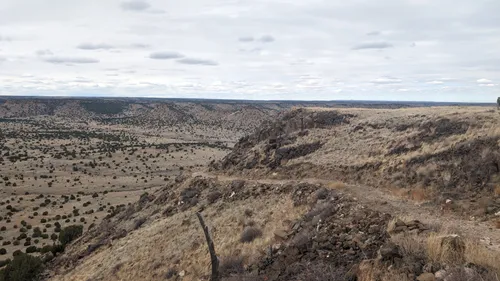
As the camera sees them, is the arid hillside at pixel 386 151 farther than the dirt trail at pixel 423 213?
Yes

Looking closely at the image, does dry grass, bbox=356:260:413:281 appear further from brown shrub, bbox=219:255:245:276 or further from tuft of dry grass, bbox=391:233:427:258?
brown shrub, bbox=219:255:245:276

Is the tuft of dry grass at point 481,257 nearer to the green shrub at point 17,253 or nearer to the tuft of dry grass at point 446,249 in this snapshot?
the tuft of dry grass at point 446,249

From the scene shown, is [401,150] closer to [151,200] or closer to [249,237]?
[249,237]

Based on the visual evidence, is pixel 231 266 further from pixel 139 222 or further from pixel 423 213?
pixel 139 222

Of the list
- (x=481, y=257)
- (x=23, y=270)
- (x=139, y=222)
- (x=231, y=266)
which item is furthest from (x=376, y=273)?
(x=23, y=270)

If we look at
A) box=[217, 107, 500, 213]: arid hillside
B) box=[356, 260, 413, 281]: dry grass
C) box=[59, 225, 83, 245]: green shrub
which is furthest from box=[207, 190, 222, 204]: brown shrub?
box=[356, 260, 413, 281]: dry grass

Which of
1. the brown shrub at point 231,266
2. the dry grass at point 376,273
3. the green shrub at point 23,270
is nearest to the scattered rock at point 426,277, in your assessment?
the dry grass at point 376,273
